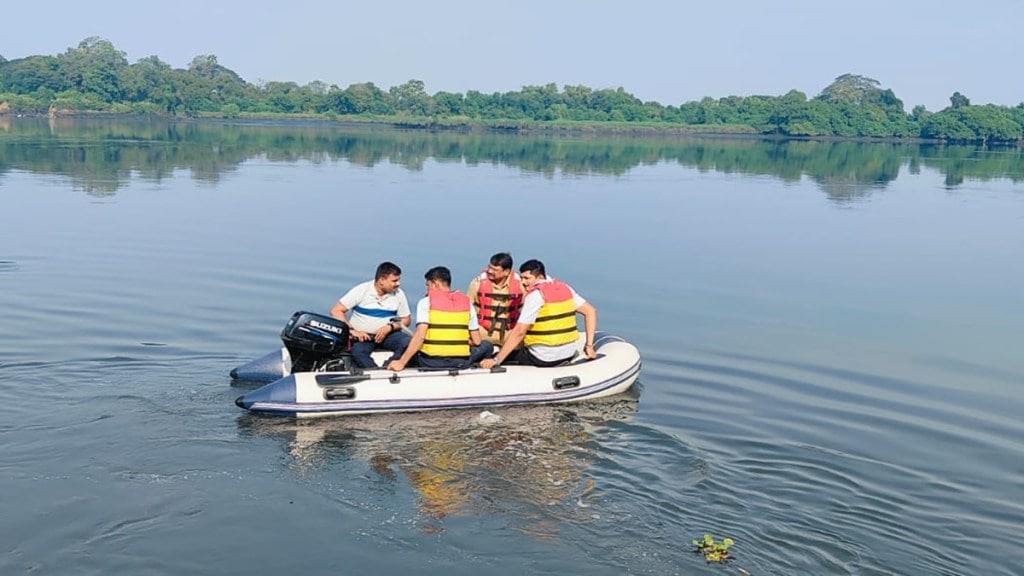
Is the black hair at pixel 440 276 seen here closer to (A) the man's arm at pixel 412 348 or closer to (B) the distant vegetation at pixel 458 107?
(A) the man's arm at pixel 412 348

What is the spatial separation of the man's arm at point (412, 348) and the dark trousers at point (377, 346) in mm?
161

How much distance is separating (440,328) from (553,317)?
3.86 ft

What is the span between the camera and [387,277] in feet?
31.4

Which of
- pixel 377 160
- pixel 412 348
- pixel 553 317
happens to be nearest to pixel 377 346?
pixel 412 348

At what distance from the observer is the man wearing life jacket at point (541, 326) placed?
384 inches

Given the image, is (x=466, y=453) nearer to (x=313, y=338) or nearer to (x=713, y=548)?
(x=313, y=338)

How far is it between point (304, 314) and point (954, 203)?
2749 cm

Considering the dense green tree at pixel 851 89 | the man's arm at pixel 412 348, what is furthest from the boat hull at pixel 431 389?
the dense green tree at pixel 851 89

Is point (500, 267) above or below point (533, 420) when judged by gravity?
above

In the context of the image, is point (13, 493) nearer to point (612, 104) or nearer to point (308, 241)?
point (308, 241)

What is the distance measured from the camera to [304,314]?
947 cm

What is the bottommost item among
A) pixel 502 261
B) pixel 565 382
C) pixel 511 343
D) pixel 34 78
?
pixel 565 382

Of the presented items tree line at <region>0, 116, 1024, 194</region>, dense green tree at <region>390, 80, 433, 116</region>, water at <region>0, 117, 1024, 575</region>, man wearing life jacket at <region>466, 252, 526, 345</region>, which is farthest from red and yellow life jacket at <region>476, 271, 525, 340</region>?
dense green tree at <region>390, 80, 433, 116</region>

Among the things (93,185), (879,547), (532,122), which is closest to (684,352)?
(879,547)
